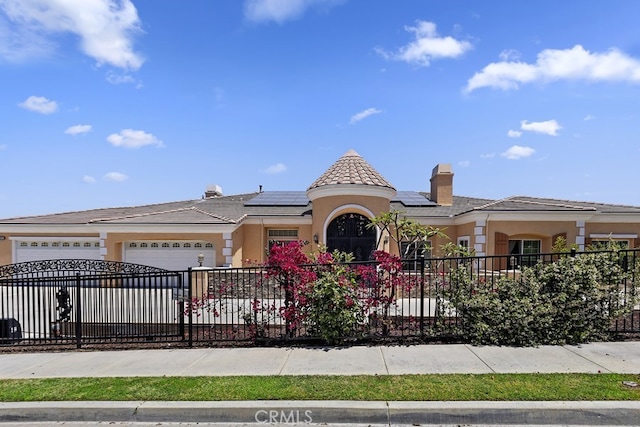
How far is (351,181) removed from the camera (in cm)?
1380

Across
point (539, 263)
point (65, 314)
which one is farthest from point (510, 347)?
point (65, 314)

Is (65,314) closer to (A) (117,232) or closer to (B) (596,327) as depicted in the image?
(A) (117,232)

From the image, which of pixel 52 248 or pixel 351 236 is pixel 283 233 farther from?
pixel 52 248

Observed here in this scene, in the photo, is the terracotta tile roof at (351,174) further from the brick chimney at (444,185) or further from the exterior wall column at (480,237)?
the brick chimney at (444,185)

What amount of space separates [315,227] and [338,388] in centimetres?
995

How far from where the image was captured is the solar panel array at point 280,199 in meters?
19.3

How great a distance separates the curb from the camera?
4219mm

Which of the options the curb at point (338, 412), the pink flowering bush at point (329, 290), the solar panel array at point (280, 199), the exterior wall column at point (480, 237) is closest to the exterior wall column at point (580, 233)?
the exterior wall column at point (480, 237)

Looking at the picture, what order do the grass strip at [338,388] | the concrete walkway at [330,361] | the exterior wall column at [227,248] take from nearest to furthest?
the grass strip at [338,388]
the concrete walkway at [330,361]
the exterior wall column at [227,248]

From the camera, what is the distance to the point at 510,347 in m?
6.59

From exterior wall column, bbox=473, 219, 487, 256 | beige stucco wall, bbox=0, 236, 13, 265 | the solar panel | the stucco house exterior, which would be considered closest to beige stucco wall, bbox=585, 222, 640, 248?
the stucco house exterior

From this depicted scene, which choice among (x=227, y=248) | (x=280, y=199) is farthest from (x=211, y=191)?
(x=227, y=248)

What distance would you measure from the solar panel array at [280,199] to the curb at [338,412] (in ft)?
48.7

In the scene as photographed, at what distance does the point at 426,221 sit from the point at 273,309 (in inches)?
470
